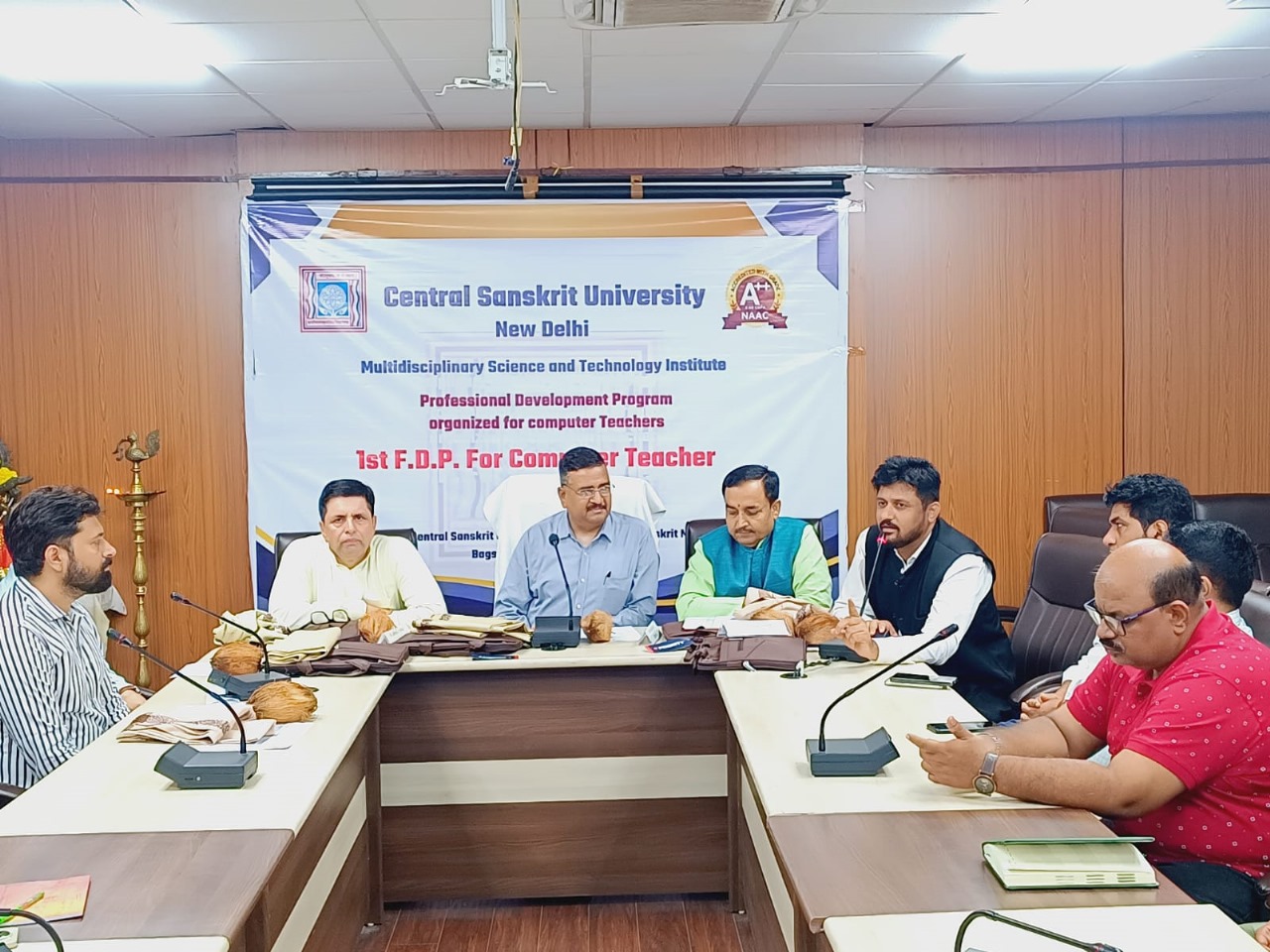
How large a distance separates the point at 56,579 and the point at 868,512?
3.56 meters

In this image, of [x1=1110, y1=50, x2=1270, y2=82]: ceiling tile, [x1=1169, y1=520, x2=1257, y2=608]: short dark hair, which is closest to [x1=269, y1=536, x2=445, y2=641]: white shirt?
[x1=1169, y1=520, x2=1257, y2=608]: short dark hair

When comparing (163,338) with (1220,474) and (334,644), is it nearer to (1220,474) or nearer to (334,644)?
(334,644)

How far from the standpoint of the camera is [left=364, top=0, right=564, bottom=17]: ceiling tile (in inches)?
142

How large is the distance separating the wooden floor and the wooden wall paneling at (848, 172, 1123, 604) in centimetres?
248

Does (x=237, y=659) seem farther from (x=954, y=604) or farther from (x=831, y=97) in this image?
(x=831, y=97)

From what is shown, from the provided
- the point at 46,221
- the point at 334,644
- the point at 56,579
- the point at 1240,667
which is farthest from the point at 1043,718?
the point at 46,221

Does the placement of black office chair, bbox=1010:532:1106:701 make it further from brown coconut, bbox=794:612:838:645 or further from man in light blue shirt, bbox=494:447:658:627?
man in light blue shirt, bbox=494:447:658:627

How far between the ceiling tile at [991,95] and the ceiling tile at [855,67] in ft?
0.70

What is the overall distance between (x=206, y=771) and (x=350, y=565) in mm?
2064

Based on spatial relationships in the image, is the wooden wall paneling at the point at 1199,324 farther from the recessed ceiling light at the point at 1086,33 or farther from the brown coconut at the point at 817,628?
the brown coconut at the point at 817,628

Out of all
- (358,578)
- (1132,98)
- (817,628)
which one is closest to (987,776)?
(817,628)

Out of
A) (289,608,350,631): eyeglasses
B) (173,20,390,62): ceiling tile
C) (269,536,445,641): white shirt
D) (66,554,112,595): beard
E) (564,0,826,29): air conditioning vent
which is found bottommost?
(289,608,350,631): eyeglasses

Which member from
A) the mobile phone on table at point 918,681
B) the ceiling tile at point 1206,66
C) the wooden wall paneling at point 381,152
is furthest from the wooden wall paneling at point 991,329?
Result: the mobile phone on table at point 918,681

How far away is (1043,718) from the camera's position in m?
2.57
